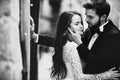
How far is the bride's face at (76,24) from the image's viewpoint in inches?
113

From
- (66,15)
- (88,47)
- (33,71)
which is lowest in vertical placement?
(33,71)

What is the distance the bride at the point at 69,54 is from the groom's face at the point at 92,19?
85 mm

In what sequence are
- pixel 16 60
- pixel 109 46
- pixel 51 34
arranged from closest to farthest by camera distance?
pixel 109 46, pixel 51 34, pixel 16 60

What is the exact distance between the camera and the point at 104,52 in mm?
2824

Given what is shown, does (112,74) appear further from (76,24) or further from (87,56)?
(76,24)

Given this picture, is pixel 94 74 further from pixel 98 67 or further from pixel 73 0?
pixel 73 0

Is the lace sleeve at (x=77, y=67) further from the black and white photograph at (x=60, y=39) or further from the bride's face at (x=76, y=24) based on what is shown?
the bride's face at (x=76, y=24)

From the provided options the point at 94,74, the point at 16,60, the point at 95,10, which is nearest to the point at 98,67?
the point at 94,74

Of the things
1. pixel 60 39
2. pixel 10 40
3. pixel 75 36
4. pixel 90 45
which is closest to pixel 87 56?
pixel 90 45

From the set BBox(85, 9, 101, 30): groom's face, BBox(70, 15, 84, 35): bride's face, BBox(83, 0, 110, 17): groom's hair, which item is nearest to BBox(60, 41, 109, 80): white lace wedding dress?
BBox(70, 15, 84, 35): bride's face

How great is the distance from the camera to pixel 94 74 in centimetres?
288

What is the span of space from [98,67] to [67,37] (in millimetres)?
459

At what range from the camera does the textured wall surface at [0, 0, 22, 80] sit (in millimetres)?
3209

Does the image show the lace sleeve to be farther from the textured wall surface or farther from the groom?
the textured wall surface
